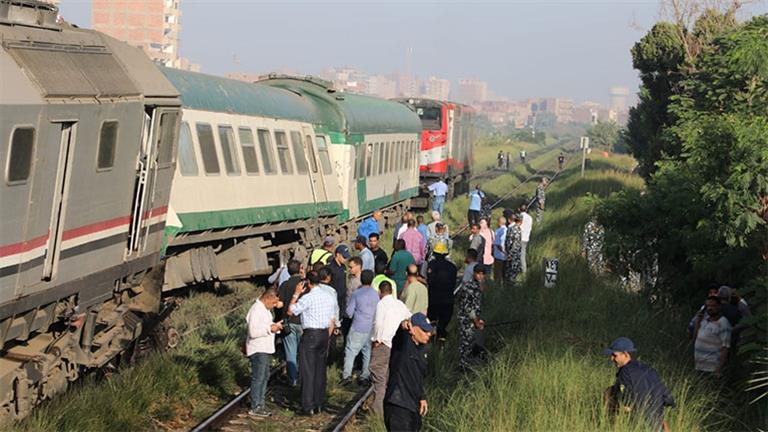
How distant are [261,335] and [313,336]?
69 cm

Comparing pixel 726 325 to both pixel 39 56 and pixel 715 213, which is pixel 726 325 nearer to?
pixel 715 213

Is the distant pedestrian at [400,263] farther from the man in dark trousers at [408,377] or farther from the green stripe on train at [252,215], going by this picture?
the man in dark trousers at [408,377]

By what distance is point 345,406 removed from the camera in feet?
44.1

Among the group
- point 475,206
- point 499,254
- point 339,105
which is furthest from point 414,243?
point 475,206

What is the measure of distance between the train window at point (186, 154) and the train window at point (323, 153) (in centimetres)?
668

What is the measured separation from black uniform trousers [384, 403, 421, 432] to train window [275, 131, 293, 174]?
1128 centimetres

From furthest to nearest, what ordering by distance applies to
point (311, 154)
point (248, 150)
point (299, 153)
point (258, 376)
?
point (311, 154)
point (299, 153)
point (248, 150)
point (258, 376)

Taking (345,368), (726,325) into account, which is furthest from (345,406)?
(726,325)

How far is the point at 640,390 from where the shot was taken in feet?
30.1

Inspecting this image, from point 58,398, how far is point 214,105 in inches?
287

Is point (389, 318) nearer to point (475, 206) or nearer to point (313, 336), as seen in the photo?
point (313, 336)

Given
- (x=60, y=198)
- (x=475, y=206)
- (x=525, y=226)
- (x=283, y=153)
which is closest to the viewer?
(x=60, y=198)

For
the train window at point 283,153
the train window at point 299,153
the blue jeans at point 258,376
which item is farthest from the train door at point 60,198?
the train window at point 299,153

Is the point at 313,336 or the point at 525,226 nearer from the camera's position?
the point at 313,336
